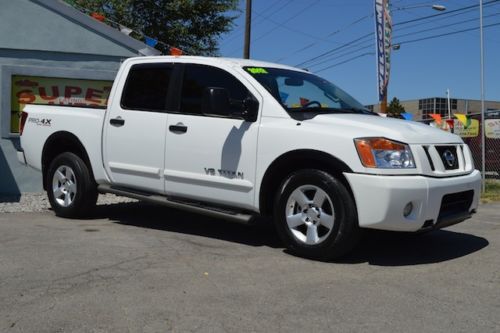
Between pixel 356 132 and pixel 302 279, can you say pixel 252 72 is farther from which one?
pixel 302 279

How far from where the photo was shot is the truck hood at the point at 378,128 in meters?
4.94

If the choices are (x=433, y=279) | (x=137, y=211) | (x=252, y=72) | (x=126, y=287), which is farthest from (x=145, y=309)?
(x=137, y=211)

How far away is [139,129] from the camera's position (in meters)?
6.44

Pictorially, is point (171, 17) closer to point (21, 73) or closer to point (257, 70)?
point (21, 73)

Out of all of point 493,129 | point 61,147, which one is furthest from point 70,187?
point 493,129

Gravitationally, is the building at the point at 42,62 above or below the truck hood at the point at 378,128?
above

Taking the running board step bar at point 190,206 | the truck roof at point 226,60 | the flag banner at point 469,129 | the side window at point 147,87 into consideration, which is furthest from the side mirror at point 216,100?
the flag banner at point 469,129

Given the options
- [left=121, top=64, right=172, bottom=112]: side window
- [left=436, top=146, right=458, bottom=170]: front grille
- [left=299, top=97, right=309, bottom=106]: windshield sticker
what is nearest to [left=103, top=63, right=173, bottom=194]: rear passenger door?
[left=121, top=64, right=172, bottom=112]: side window

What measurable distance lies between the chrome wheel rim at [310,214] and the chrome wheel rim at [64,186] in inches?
124

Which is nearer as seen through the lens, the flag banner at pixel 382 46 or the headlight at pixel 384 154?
the headlight at pixel 384 154

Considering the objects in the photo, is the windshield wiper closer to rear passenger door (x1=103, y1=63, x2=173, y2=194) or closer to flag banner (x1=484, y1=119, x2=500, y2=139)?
rear passenger door (x1=103, y1=63, x2=173, y2=194)

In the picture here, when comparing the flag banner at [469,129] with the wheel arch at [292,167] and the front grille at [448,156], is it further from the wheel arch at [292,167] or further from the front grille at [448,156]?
the wheel arch at [292,167]

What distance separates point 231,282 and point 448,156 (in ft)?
7.76

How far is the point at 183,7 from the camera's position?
20.3m
